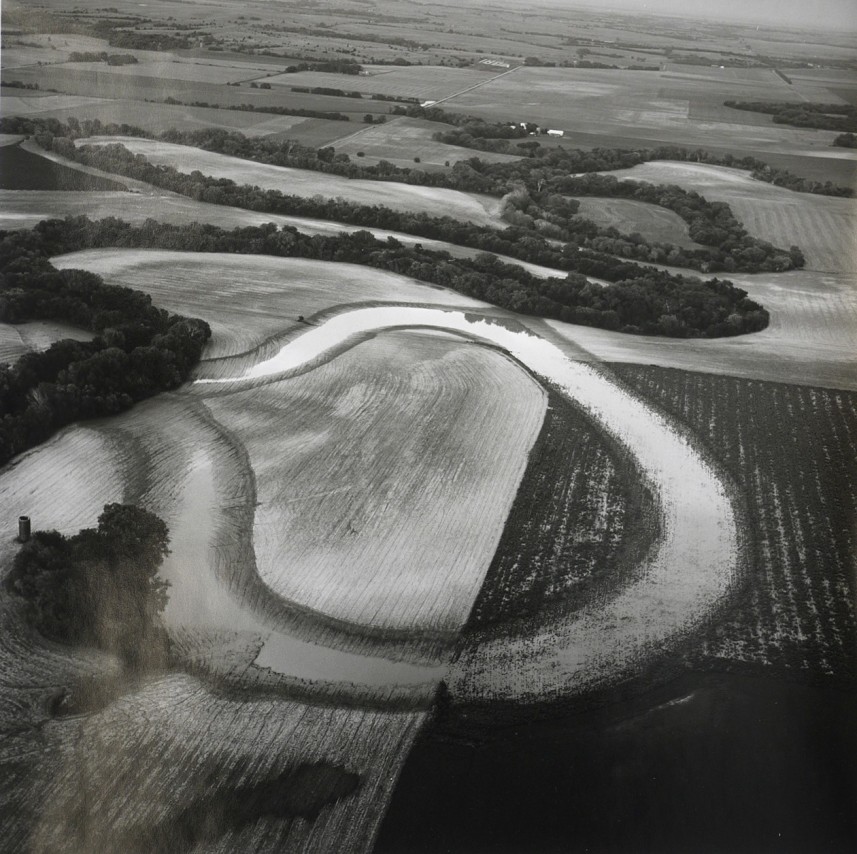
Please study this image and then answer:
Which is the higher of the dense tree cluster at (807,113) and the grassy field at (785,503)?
the dense tree cluster at (807,113)

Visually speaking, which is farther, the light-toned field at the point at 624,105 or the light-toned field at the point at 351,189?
the light-toned field at the point at 624,105

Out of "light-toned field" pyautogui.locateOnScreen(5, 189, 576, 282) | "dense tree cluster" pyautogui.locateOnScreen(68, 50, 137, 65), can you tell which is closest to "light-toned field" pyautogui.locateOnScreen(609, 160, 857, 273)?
"light-toned field" pyautogui.locateOnScreen(5, 189, 576, 282)

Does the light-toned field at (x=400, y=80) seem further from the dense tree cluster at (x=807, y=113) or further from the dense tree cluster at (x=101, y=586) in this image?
the dense tree cluster at (x=101, y=586)

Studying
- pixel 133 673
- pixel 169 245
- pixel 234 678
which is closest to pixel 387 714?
pixel 234 678

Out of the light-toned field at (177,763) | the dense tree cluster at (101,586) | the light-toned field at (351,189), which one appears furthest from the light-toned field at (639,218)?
the light-toned field at (177,763)

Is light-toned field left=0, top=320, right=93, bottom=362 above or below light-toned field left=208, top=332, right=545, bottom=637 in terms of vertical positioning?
above

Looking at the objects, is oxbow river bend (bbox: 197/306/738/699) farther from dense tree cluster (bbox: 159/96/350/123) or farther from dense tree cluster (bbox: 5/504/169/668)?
dense tree cluster (bbox: 159/96/350/123)

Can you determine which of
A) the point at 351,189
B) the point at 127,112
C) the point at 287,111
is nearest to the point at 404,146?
the point at 351,189

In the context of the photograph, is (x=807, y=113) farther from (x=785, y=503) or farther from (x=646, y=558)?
(x=646, y=558)
